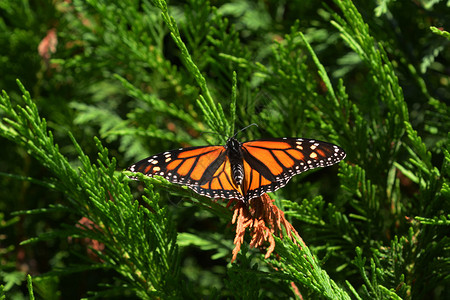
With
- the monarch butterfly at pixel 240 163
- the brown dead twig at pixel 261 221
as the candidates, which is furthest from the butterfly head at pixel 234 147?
the brown dead twig at pixel 261 221

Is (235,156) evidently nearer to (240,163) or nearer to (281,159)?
(240,163)

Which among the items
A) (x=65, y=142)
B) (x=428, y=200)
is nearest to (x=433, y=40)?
(x=428, y=200)

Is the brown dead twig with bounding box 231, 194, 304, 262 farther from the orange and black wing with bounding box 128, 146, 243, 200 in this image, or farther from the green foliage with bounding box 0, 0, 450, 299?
the orange and black wing with bounding box 128, 146, 243, 200

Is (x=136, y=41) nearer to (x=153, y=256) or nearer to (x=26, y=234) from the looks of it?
(x=153, y=256)

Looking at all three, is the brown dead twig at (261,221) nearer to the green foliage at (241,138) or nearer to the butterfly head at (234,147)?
the green foliage at (241,138)

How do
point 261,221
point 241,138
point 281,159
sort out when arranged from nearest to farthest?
point 261,221, point 281,159, point 241,138

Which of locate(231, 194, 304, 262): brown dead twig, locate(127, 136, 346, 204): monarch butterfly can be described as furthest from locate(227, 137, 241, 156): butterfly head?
locate(231, 194, 304, 262): brown dead twig

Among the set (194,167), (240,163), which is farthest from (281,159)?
(194,167)
